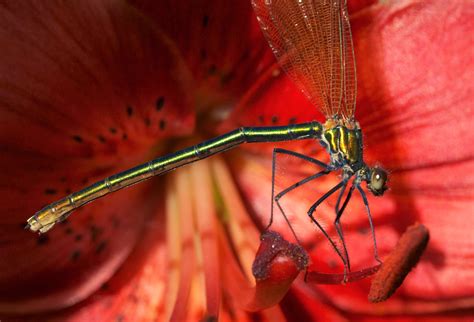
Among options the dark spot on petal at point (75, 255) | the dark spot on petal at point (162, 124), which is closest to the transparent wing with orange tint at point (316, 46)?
the dark spot on petal at point (162, 124)

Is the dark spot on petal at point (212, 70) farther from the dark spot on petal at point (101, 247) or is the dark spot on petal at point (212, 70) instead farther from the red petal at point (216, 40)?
the dark spot on petal at point (101, 247)

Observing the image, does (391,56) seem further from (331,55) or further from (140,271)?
(140,271)

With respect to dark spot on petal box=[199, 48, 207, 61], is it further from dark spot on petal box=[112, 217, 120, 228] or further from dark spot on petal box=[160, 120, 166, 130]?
dark spot on petal box=[112, 217, 120, 228]

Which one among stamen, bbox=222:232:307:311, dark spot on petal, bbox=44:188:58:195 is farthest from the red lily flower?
stamen, bbox=222:232:307:311

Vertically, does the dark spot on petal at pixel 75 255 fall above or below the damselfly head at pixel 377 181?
above

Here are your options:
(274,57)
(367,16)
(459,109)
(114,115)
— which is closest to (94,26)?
(114,115)

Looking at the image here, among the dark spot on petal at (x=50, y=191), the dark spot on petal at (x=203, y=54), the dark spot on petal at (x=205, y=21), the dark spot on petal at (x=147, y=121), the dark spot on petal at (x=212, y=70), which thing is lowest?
the dark spot on petal at (x=50, y=191)
